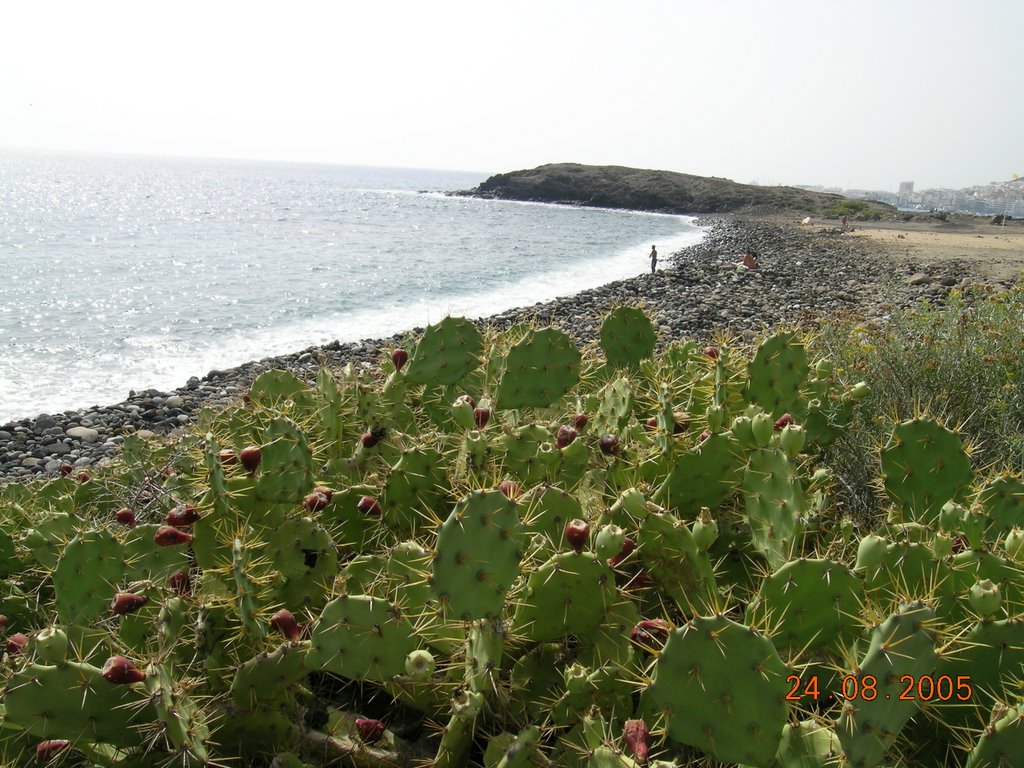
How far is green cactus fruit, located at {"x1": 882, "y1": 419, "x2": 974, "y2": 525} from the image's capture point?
2729 millimetres

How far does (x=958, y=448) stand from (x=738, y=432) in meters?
0.85

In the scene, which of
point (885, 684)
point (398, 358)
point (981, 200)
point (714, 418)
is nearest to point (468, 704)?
point (885, 684)

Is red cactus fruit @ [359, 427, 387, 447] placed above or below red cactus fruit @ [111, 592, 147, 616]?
above

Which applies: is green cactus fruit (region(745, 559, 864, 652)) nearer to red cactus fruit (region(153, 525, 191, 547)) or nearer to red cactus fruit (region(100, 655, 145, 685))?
red cactus fruit (region(100, 655, 145, 685))

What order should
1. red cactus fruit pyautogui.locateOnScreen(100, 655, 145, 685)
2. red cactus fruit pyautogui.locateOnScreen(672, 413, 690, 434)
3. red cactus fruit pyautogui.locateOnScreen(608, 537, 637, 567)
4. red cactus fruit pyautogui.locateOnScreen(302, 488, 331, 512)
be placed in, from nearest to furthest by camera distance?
red cactus fruit pyautogui.locateOnScreen(100, 655, 145, 685), red cactus fruit pyautogui.locateOnScreen(608, 537, 637, 567), red cactus fruit pyautogui.locateOnScreen(302, 488, 331, 512), red cactus fruit pyautogui.locateOnScreen(672, 413, 690, 434)

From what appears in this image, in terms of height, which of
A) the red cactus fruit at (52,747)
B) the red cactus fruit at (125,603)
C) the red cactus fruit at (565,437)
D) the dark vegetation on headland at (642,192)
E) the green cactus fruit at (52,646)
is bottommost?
the red cactus fruit at (52,747)

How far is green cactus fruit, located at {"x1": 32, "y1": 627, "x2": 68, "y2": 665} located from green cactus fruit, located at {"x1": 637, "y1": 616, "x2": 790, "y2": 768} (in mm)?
1370

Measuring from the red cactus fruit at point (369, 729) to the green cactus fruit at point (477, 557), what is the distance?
37 cm

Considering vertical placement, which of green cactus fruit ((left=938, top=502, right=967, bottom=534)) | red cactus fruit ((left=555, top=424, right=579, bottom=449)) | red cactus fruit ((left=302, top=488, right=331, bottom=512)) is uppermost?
red cactus fruit ((left=555, top=424, right=579, bottom=449))

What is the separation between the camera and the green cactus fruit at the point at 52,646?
5.59ft

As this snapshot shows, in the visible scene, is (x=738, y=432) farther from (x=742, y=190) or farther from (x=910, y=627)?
(x=742, y=190)

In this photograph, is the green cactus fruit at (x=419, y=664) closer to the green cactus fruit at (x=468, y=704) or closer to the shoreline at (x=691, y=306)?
the green cactus fruit at (x=468, y=704)

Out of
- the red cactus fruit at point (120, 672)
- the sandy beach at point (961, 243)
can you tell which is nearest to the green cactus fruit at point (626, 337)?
the red cactus fruit at point (120, 672)

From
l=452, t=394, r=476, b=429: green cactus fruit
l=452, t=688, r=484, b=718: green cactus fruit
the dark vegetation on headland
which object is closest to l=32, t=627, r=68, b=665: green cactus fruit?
l=452, t=688, r=484, b=718: green cactus fruit
